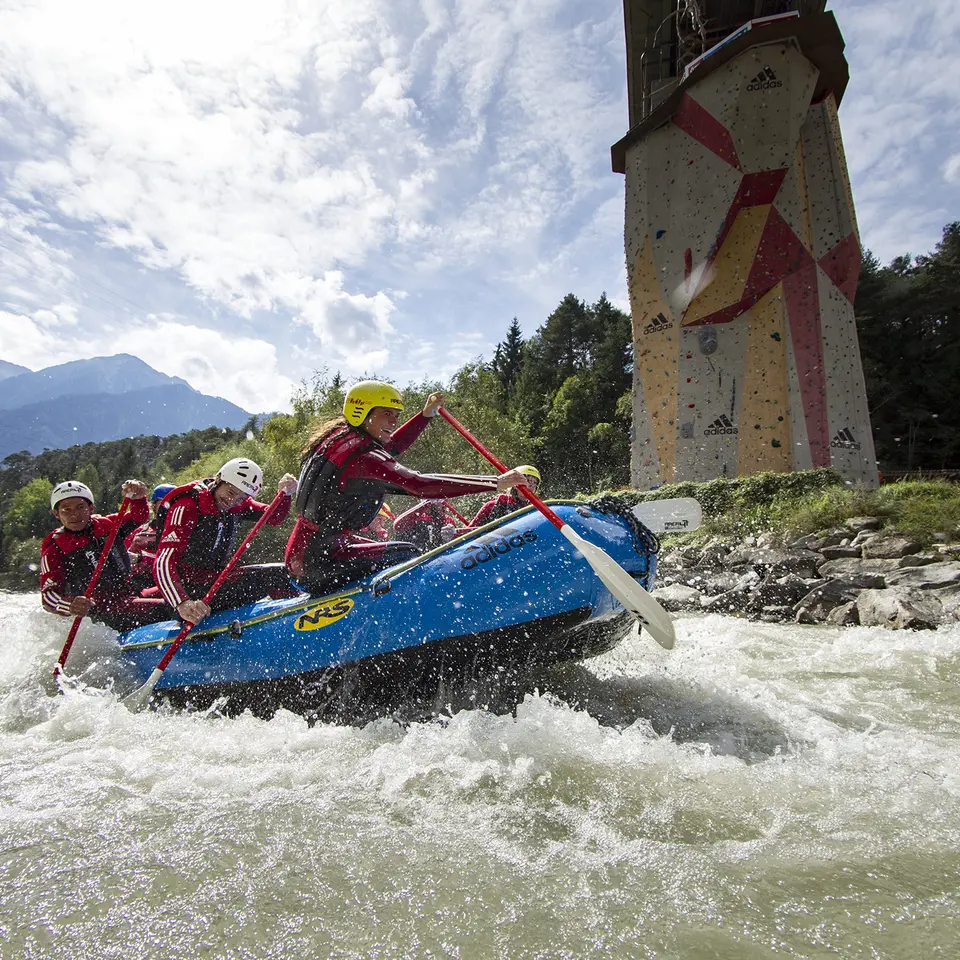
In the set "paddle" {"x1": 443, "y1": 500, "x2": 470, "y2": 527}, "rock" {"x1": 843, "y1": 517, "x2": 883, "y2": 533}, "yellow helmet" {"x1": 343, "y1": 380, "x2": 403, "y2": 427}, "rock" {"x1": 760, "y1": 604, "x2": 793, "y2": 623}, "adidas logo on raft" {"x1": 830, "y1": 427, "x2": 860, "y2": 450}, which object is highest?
"adidas logo on raft" {"x1": 830, "y1": 427, "x2": 860, "y2": 450}

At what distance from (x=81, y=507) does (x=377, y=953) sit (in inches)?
227

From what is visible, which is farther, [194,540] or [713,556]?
[713,556]

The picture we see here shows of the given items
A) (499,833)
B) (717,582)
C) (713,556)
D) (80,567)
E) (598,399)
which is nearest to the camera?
(499,833)

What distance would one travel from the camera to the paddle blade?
177 inches

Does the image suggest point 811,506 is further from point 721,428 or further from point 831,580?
point 721,428

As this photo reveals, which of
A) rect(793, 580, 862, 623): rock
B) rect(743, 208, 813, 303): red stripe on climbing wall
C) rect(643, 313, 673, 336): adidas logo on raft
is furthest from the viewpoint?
rect(643, 313, 673, 336): adidas logo on raft

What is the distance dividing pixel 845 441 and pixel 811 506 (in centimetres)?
532

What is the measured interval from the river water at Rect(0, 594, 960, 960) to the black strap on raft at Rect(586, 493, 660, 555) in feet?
3.73

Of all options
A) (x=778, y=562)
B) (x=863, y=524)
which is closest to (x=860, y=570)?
(x=778, y=562)

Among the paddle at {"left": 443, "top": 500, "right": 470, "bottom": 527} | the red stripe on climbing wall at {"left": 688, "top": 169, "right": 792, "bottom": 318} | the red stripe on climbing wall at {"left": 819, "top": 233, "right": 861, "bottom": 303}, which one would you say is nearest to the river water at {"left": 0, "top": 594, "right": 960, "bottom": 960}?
the paddle at {"left": 443, "top": 500, "right": 470, "bottom": 527}

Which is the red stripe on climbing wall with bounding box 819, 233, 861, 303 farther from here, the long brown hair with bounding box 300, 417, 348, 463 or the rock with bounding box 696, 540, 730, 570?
the long brown hair with bounding box 300, 417, 348, 463

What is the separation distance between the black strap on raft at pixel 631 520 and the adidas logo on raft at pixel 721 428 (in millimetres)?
12865

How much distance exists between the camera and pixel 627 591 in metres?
3.47

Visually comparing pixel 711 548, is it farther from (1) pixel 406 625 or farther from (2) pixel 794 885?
(2) pixel 794 885
